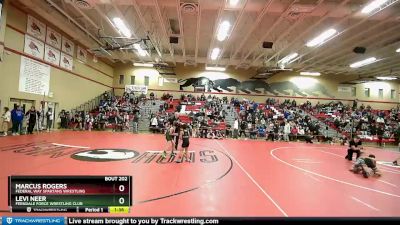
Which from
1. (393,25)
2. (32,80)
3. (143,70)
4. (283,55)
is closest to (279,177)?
(393,25)

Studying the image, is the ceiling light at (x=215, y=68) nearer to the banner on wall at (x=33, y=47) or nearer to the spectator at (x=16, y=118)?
the banner on wall at (x=33, y=47)

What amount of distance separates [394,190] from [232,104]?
72.5 feet

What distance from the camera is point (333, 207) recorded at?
4.90 meters

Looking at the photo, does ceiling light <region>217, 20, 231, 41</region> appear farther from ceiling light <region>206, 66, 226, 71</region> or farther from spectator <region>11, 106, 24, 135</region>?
ceiling light <region>206, 66, 226, 71</region>

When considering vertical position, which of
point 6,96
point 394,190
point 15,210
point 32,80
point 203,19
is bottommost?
point 394,190

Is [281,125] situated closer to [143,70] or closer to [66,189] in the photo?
[143,70]

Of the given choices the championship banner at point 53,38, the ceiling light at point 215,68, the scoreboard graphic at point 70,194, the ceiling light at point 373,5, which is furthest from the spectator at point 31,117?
the ceiling light at point 215,68

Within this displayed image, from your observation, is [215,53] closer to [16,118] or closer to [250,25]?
[250,25]

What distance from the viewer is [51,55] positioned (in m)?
18.1

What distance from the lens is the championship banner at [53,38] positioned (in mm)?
17559

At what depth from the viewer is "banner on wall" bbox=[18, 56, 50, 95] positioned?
15461mm

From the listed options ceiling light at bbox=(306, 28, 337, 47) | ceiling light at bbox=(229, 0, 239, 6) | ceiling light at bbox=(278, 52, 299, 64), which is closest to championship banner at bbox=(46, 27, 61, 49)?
ceiling light at bbox=(229, 0, 239, 6)

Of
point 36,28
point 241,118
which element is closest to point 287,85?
point 241,118

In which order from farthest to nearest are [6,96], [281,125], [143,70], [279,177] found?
[143,70]
[281,125]
[6,96]
[279,177]
